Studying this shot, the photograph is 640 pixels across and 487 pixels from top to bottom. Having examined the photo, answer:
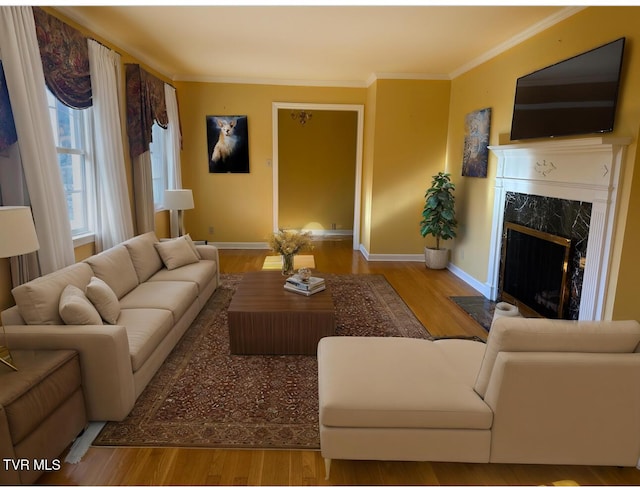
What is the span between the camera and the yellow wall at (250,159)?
6547mm

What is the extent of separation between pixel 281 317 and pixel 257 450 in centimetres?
113

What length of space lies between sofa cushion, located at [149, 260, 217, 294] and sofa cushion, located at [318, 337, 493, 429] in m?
2.08

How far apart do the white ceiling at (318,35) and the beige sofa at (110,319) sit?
6.98 ft

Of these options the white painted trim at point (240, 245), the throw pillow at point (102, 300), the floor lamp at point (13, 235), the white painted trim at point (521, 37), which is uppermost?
the white painted trim at point (521, 37)

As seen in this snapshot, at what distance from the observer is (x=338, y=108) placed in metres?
6.61

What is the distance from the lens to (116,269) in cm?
345

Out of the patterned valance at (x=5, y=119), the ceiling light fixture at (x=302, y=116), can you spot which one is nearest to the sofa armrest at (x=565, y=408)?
the patterned valance at (x=5, y=119)

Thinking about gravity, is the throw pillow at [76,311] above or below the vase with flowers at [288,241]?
below

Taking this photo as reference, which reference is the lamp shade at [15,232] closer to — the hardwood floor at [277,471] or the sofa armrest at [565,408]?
the hardwood floor at [277,471]

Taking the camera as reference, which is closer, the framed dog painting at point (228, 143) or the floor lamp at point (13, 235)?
the floor lamp at point (13, 235)

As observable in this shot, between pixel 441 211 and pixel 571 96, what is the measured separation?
2.52m

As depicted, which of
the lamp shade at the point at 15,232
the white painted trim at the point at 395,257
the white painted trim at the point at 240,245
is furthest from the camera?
the white painted trim at the point at 240,245

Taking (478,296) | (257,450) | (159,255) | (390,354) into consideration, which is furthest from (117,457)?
(478,296)

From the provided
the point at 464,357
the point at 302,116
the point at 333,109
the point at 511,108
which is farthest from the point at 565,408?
the point at 302,116
